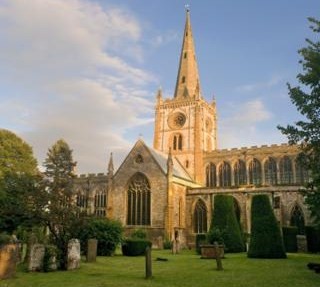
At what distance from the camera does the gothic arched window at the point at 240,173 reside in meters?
54.8

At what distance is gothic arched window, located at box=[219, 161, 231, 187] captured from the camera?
55750 mm

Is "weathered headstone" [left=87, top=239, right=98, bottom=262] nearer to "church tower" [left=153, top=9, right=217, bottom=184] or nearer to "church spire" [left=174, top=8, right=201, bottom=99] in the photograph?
"church tower" [left=153, top=9, right=217, bottom=184]

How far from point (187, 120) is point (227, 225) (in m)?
31.6

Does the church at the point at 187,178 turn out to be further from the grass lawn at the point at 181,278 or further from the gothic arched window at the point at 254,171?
the grass lawn at the point at 181,278

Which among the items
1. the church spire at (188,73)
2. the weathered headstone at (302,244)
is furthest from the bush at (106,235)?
the church spire at (188,73)

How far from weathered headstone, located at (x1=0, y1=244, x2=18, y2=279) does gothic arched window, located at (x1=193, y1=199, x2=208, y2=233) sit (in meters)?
29.4

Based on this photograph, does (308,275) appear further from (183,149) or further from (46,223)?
(183,149)

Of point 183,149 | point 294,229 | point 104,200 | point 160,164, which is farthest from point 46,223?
point 183,149

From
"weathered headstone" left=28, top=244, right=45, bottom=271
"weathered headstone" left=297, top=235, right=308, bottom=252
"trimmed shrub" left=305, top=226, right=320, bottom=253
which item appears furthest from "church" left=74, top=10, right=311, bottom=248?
"weathered headstone" left=28, top=244, right=45, bottom=271

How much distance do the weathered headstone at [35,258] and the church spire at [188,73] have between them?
149ft

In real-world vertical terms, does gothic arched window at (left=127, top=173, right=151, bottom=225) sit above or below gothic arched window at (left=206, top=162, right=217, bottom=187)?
below

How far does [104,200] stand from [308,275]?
40769 mm

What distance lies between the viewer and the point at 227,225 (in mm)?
28797

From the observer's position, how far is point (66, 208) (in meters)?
17.7
